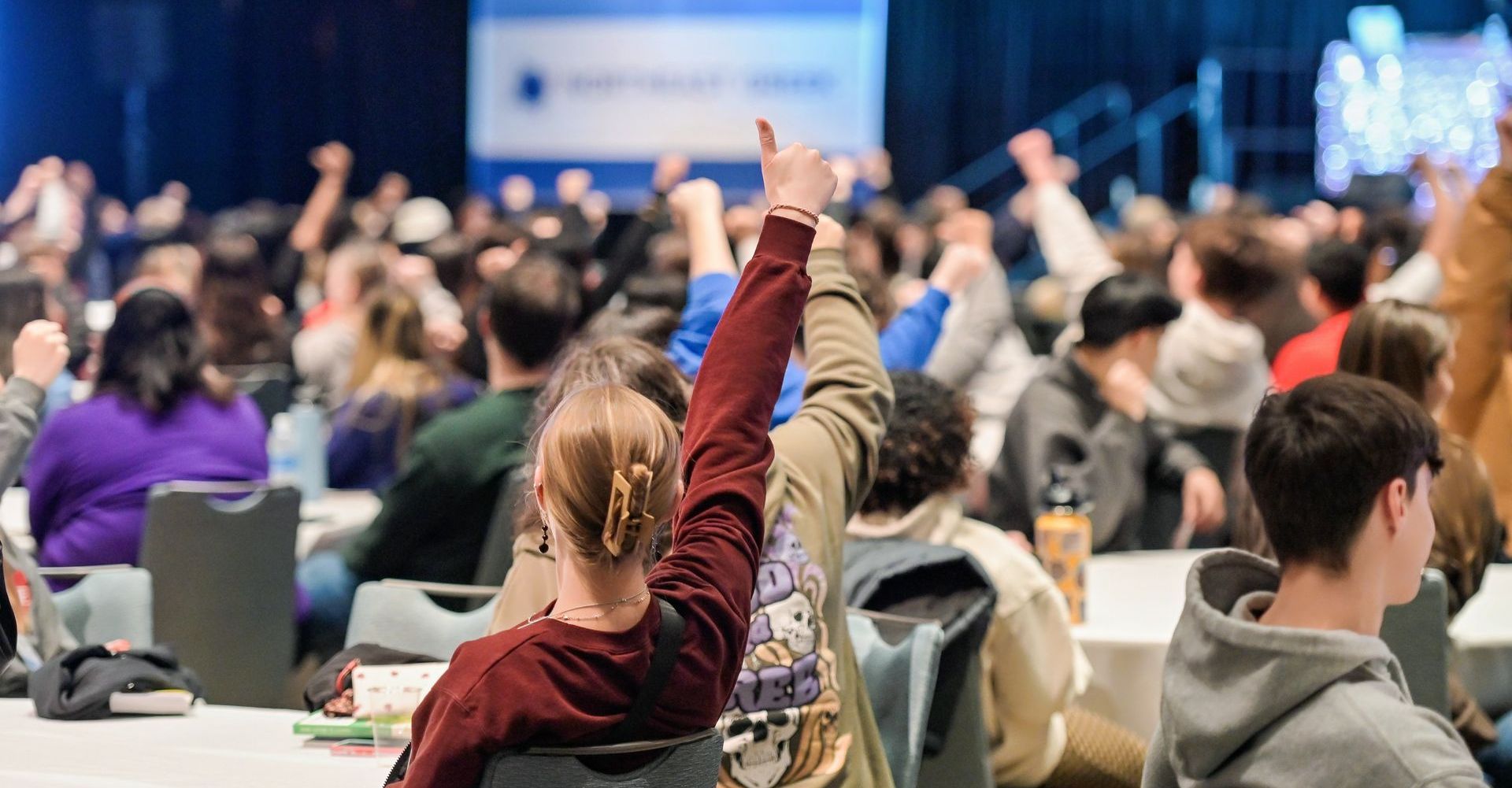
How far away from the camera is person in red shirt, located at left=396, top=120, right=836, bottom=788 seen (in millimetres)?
1482

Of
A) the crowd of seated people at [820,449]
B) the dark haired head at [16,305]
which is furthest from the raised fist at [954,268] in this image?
the dark haired head at [16,305]

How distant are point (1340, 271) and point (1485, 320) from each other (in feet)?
3.28

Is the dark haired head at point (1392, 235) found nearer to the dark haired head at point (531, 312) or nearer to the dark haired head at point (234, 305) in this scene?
the dark haired head at point (531, 312)

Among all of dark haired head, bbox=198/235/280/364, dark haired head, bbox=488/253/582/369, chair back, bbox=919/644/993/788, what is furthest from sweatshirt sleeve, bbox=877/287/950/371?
dark haired head, bbox=198/235/280/364

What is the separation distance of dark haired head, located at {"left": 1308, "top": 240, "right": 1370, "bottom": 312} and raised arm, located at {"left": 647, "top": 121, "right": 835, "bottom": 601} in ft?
9.58

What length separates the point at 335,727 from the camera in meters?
2.14

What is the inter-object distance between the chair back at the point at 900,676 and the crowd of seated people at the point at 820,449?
5.7 inches

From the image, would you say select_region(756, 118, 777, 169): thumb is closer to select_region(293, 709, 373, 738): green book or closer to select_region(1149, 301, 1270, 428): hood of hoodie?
select_region(293, 709, 373, 738): green book

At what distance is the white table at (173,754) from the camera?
1.93 meters

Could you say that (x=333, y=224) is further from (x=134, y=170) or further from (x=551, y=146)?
(x=134, y=170)

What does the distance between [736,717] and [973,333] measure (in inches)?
131

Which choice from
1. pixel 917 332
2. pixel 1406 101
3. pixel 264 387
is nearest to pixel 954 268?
pixel 917 332

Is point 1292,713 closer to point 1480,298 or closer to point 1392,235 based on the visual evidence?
point 1480,298

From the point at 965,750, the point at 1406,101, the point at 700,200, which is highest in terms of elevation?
the point at 1406,101
